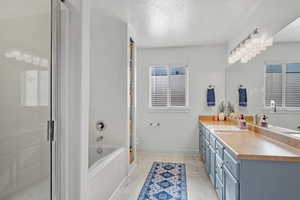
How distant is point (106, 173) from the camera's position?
2.30m

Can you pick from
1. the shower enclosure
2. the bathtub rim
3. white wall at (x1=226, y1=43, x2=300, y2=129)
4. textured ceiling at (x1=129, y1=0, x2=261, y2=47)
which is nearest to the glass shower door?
the shower enclosure

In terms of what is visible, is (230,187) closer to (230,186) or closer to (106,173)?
(230,186)

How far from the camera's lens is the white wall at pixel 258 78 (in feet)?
6.74

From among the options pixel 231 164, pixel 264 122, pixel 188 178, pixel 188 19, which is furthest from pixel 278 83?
pixel 188 178

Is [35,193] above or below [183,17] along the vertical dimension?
below

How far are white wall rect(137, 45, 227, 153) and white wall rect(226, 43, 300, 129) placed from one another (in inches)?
21.2

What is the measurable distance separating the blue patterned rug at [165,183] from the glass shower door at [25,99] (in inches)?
59.9

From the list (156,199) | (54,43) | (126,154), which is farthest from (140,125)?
(54,43)

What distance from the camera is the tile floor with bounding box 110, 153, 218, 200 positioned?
101 inches

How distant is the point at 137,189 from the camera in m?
2.73

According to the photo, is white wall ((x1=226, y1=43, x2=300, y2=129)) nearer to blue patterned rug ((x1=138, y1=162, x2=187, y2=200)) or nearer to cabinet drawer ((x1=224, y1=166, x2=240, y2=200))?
cabinet drawer ((x1=224, y1=166, x2=240, y2=200))

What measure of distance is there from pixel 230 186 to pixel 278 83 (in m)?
1.54

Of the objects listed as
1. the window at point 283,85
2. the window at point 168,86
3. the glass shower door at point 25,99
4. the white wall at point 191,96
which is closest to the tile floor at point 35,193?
the glass shower door at point 25,99

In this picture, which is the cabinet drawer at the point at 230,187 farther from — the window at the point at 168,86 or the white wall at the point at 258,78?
the window at the point at 168,86
